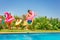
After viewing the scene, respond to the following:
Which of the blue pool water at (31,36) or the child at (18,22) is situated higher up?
the child at (18,22)

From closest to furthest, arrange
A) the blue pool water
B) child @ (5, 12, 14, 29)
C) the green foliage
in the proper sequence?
the blue pool water
child @ (5, 12, 14, 29)
the green foliage

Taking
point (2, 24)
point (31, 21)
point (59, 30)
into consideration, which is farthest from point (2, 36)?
point (59, 30)

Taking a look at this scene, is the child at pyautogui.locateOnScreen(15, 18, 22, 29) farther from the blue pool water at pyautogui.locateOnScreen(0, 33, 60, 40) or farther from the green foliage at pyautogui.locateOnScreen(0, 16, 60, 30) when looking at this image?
the blue pool water at pyautogui.locateOnScreen(0, 33, 60, 40)

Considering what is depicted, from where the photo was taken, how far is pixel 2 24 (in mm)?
8695

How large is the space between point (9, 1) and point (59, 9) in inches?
96.3

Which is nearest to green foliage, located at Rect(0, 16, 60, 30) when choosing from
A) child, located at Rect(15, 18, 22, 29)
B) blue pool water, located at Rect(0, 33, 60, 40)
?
child, located at Rect(15, 18, 22, 29)

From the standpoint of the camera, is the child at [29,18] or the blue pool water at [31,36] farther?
the child at [29,18]

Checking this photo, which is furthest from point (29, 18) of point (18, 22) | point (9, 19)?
point (9, 19)

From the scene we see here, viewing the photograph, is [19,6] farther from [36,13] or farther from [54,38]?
[54,38]

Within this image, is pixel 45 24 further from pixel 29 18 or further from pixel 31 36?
pixel 31 36

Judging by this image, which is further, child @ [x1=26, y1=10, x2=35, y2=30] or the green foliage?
the green foliage

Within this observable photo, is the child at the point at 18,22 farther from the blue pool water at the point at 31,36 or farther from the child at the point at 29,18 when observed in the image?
the blue pool water at the point at 31,36

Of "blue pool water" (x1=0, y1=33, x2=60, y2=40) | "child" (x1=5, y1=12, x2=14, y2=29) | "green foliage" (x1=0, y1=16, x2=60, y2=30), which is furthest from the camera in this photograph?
"green foliage" (x1=0, y1=16, x2=60, y2=30)

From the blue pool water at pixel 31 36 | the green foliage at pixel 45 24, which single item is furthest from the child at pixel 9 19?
the blue pool water at pixel 31 36
